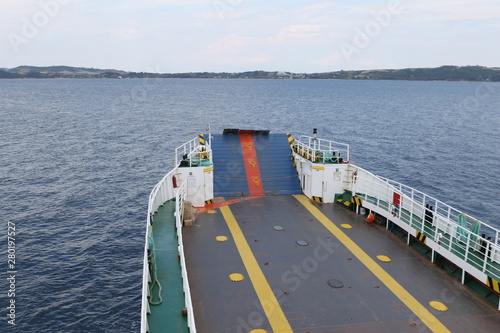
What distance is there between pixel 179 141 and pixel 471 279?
5942 centimetres

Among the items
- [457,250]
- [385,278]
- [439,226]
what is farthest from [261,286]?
[439,226]

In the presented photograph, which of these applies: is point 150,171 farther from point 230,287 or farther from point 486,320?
point 486,320

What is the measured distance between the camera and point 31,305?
21.0 m

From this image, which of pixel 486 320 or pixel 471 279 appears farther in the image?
pixel 471 279

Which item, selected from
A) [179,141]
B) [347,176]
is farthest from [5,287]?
[179,141]

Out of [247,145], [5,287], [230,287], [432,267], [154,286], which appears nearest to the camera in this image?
[154,286]

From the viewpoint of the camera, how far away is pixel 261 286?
12219 mm

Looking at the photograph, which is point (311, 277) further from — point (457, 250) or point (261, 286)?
point (457, 250)

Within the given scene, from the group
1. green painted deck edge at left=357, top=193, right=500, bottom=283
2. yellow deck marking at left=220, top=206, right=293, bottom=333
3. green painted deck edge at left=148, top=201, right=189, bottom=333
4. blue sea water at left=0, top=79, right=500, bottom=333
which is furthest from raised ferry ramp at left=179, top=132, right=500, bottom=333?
blue sea water at left=0, top=79, right=500, bottom=333

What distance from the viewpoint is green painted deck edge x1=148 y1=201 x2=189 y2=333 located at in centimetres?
965

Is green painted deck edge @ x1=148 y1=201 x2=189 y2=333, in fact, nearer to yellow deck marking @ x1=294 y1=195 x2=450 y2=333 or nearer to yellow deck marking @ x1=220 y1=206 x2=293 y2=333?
yellow deck marking @ x1=220 y1=206 x2=293 y2=333

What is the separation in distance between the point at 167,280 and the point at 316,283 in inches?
182

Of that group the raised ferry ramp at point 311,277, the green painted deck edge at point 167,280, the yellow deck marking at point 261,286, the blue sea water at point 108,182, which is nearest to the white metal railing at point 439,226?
the raised ferry ramp at point 311,277

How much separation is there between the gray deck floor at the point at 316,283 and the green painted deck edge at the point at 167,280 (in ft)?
2.12
